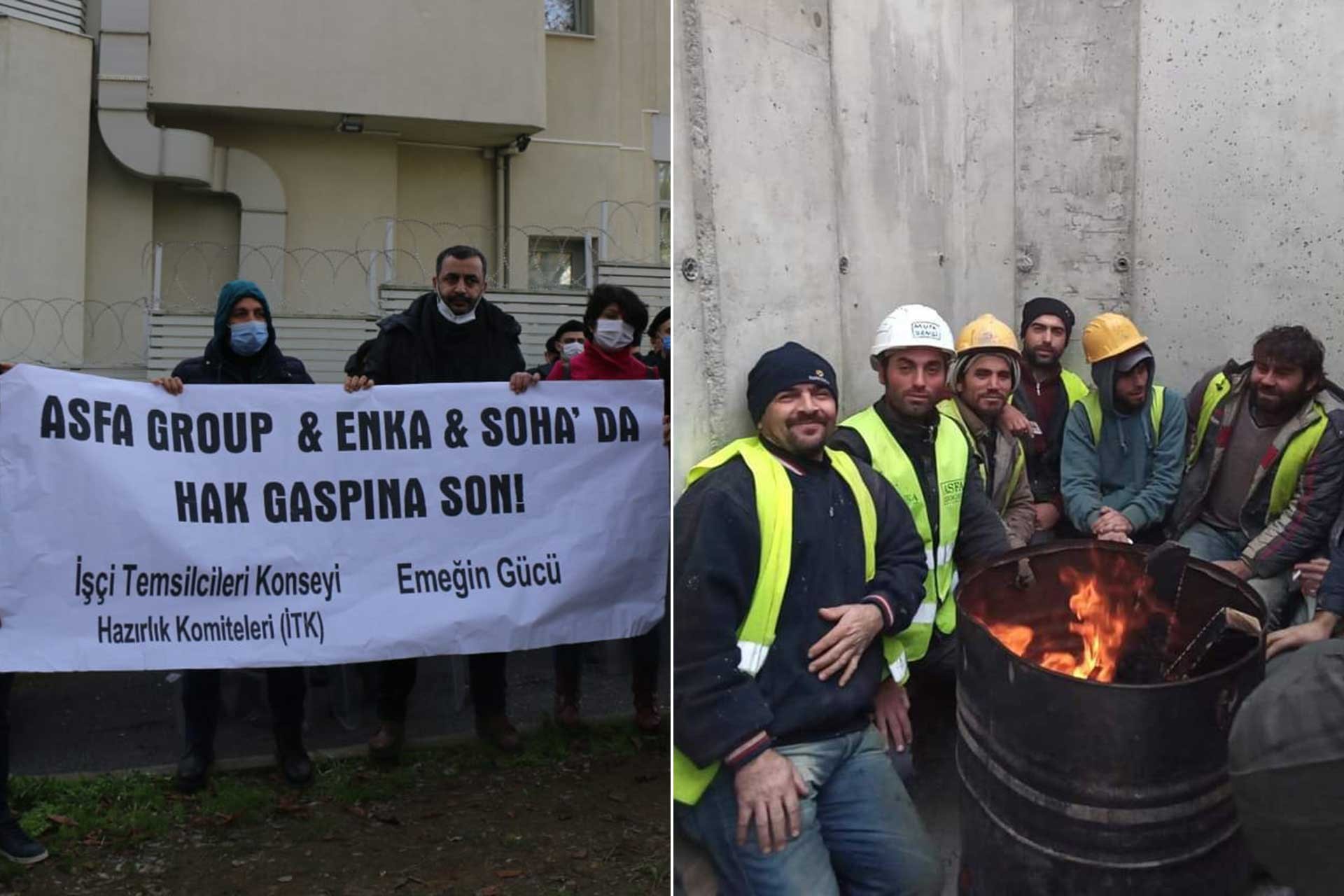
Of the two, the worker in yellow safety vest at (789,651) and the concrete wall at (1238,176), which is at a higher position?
the concrete wall at (1238,176)

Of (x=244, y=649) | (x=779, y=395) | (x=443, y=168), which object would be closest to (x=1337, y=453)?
(x=779, y=395)

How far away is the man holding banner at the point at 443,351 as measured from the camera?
399cm

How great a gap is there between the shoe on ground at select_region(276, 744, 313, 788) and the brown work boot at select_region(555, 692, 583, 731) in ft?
2.64

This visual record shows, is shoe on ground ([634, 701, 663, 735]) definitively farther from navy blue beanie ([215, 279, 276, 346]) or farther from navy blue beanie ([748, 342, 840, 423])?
navy blue beanie ([748, 342, 840, 423])

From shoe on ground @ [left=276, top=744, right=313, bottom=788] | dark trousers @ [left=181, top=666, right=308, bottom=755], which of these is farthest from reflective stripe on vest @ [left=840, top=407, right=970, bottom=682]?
shoe on ground @ [left=276, top=744, right=313, bottom=788]

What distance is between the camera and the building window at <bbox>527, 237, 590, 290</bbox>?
6418 millimetres

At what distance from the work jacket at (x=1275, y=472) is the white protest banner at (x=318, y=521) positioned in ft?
6.27

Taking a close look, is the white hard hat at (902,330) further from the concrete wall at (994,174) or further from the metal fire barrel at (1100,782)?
the metal fire barrel at (1100,782)

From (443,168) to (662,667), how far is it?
341 cm

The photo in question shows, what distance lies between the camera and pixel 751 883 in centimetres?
196

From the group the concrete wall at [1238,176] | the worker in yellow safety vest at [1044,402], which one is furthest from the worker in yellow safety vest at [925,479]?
the concrete wall at [1238,176]

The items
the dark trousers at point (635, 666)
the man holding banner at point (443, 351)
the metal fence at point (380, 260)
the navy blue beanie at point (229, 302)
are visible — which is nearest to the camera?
the navy blue beanie at point (229, 302)

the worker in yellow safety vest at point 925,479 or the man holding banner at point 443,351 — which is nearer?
the worker in yellow safety vest at point 925,479

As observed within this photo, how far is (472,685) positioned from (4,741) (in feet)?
4.42
